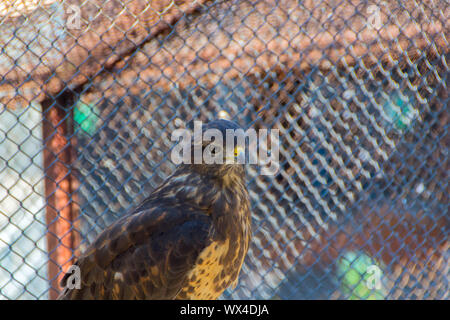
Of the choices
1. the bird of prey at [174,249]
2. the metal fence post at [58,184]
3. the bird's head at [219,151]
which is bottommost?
the bird of prey at [174,249]

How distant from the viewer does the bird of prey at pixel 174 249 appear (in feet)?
5.72

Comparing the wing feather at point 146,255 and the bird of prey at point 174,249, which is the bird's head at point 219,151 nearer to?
the bird of prey at point 174,249

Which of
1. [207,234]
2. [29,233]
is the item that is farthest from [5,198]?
[207,234]

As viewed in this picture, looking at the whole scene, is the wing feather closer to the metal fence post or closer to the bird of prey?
the bird of prey

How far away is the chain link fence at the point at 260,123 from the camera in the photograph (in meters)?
2.72

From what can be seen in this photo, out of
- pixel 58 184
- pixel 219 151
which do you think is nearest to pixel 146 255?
pixel 219 151

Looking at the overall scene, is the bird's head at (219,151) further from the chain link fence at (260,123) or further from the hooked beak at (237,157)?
the chain link fence at (260,123)

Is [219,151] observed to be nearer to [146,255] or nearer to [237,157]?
[237,157]

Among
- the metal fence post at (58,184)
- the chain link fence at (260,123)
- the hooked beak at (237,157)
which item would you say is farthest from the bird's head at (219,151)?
the metal fence post at (58,184)

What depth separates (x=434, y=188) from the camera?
3.20m

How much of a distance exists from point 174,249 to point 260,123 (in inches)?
52.6

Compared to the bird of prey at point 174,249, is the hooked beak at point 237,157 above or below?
above

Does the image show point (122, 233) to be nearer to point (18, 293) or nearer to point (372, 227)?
point (18, 293)

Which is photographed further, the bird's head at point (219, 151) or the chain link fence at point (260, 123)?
the chain link fence at point (260, 123)
